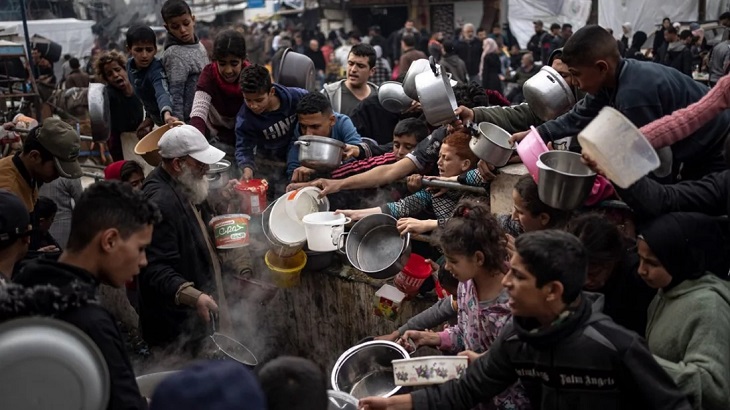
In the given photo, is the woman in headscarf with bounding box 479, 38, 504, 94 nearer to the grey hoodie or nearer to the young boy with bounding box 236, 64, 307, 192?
the grey hoodie

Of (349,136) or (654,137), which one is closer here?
(654,137)

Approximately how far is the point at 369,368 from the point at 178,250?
1.43 m

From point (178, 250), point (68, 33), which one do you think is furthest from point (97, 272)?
point (68, 33)

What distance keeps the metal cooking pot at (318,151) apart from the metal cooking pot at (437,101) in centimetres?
75

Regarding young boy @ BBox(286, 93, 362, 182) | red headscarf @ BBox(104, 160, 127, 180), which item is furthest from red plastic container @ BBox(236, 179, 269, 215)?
red headscarf @ BBox(104, 160, 127, 180)

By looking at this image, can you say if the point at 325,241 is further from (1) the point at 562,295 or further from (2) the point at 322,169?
(1) the point at 562,295

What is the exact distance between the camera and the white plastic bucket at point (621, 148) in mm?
2947

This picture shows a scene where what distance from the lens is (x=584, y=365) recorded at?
8.58 ft

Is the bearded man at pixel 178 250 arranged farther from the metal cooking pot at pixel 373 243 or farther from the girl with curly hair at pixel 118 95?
the girl with curly hair at pixel 118 95

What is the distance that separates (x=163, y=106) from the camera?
6410 mm

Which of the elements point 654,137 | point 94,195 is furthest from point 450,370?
point 94,195

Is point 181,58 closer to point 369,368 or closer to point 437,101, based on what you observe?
point 437,101

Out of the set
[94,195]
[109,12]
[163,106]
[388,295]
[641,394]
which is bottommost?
Result: [109,12]

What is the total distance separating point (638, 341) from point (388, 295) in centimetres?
233
